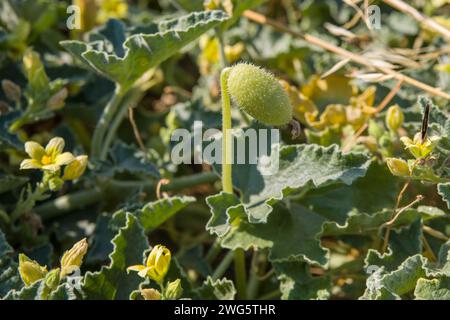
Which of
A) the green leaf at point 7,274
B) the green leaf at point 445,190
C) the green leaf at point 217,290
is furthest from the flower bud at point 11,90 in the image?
the green leaf at point 445,190

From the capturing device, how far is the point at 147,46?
1.95m

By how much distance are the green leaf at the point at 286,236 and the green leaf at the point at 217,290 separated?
0.31ft

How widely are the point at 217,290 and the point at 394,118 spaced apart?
0.69 m

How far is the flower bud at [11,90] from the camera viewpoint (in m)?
2.25

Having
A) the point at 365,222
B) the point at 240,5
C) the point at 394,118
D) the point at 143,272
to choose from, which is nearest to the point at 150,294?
the point at 143,272

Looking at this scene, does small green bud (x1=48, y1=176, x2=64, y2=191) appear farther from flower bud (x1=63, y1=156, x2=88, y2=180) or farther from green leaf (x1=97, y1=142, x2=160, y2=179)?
green leaf (x1=97, y1=142, x2=160, y2=179)

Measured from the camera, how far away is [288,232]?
1958 mm

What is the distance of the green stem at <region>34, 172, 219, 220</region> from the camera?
7.36 feet

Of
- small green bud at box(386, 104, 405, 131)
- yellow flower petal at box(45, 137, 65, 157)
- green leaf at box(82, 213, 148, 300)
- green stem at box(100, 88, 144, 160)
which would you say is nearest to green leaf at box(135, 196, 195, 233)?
green leaf at box(82, 213, 148, 300)

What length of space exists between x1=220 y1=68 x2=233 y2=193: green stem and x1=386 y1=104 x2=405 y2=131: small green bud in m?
0.48
